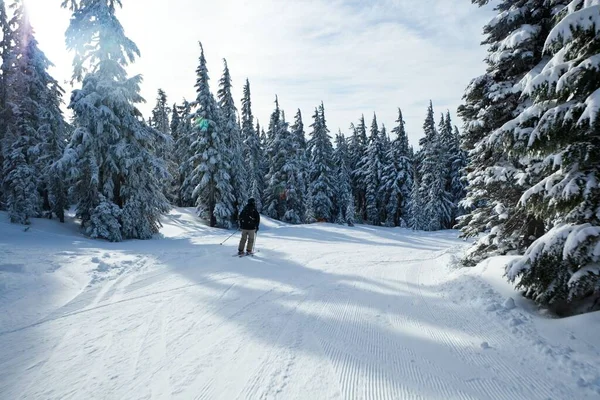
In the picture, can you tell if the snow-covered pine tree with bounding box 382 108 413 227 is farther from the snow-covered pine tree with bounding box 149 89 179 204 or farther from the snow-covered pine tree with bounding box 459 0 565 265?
the snow-covered pine tree with bounding box 459 0 565 265

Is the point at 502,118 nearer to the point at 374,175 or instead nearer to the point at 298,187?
the point at 298,187

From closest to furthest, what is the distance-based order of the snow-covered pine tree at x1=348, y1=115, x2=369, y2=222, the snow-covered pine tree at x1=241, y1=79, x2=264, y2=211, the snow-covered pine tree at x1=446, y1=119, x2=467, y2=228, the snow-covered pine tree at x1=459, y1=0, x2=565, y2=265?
the snow-covered pine tree at x1=459, y1=0, x2=565, y2=265 → the snow-covered pine tree at x1=241, y1=79, x2=264, y2=211 → the snow-covered pine tree at x1=446, y1=119, x2=467, y2=228 → the snow-covered pine tree at x1=348, y1=115, x2=369, y2=222

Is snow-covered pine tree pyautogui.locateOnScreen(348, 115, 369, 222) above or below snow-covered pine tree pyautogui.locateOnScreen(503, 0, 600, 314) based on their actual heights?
above

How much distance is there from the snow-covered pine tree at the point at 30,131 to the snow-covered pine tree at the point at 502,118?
20578mm

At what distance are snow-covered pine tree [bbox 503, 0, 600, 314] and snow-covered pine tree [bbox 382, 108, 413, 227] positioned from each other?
4337 centimetres

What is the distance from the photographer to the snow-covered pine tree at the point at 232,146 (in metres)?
28.3

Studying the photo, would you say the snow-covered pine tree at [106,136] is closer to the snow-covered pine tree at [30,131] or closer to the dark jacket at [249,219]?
the snow-covered pine tree at [30,131]

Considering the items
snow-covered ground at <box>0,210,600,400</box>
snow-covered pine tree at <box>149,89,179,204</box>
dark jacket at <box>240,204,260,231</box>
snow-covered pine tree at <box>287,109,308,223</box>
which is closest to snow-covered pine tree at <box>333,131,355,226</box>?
snow-covered pine tree at <box>287,109,308,223</box>

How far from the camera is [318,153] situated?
142 feet

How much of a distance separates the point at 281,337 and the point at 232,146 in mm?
28342

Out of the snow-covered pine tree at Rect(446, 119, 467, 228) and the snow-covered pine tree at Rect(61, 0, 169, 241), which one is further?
the snow-covered pine tree at Rect(446, 119, 467, 228)

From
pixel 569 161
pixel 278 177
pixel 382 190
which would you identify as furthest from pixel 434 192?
pixel 569 161

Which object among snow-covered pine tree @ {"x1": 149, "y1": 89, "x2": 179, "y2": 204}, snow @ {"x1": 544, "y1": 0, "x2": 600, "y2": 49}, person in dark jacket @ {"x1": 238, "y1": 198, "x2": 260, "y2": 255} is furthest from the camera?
snow-covered pine tree @ {"x1": 149, "y1": 89, "x2": 179, "y2": 204}

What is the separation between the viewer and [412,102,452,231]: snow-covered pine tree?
1630 inches
